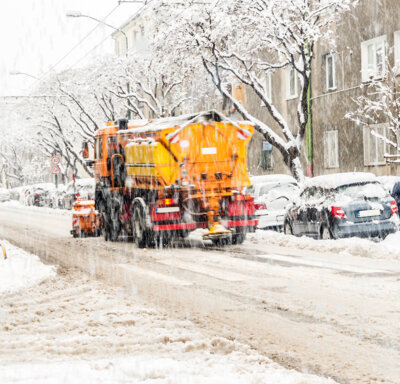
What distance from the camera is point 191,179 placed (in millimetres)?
15930

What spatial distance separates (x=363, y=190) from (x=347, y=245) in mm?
1616

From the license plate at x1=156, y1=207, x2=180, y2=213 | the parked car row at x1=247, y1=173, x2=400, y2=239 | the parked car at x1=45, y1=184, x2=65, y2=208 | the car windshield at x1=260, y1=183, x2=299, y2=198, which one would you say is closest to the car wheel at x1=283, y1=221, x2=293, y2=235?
the parked car row at x1=247, y1=173, x2=400, y2=239

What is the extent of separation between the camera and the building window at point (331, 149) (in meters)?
29.6

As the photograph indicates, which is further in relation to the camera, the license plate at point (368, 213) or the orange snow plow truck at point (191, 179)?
the orange snow plow truck at point (191, 179)

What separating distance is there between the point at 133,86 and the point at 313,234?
25.8m

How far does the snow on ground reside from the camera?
5.64 m

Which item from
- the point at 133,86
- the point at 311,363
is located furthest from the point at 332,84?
the point at 311,363

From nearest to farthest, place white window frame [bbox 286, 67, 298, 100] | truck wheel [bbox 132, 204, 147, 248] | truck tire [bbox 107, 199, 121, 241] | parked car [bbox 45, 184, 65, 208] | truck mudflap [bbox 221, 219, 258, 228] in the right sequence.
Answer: truck mudflap [bbox 221, 219, 258, 228] → truck wheel [bbox 132, 204, 147, 248] → truck tire [bbox 107, 199, 121, 241] → white window frame [bbox 286, 67, 298, 100] → parked car [bbox 45, 184, 65, 208]

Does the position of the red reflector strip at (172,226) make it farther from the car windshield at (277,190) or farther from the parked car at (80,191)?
the parked car at (80,191)

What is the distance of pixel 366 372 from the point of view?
5707 mm

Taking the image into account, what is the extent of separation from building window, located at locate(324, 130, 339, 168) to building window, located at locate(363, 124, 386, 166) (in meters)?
2.19

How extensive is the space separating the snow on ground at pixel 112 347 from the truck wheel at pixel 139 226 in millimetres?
6610

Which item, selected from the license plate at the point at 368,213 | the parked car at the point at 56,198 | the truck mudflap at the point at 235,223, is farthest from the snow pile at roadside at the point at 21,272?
the parked car at the point at 56,198

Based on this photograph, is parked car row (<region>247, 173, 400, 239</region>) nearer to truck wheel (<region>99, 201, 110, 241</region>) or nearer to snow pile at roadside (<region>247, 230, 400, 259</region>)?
snow pile at roadside (<region>247, 230, 400, 259</region>)
